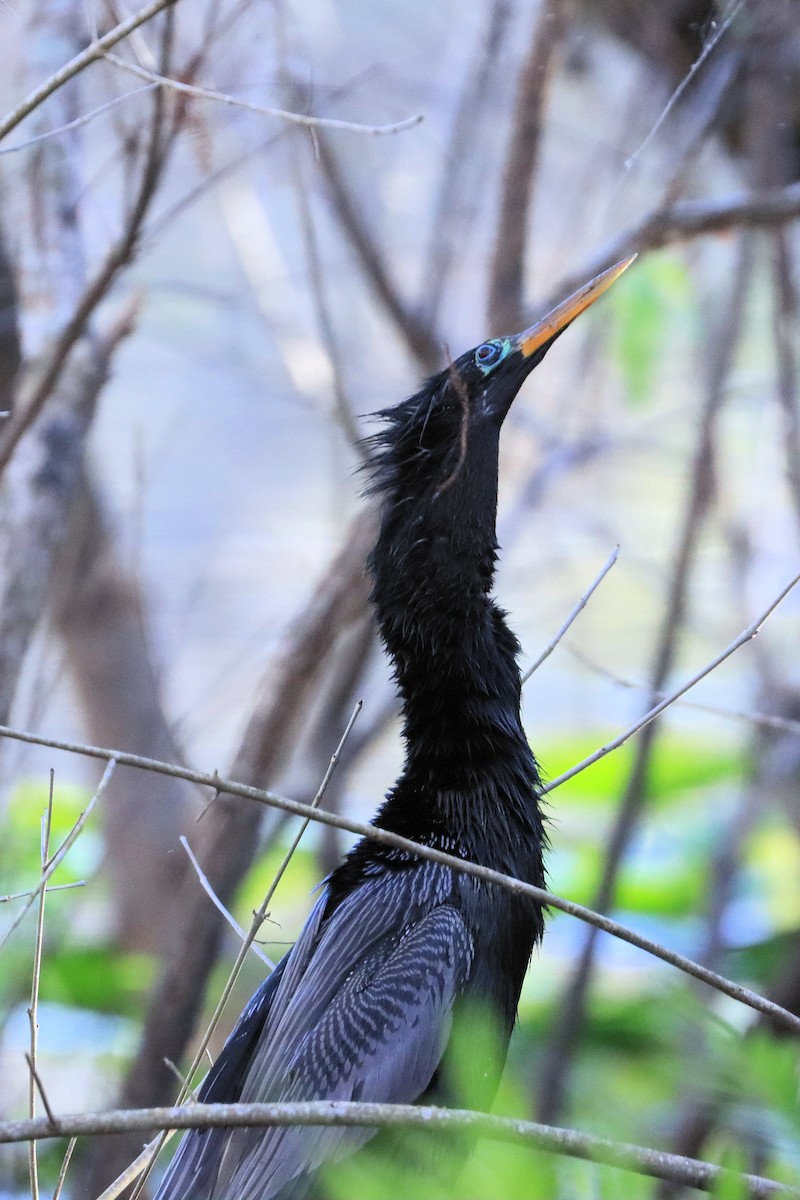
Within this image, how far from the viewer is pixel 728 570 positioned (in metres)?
4.74

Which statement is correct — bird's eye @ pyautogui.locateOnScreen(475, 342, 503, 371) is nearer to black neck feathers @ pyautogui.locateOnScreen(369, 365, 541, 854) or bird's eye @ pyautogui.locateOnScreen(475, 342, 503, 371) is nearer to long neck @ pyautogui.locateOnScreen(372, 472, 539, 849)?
black neck feathers @ pyautogui.locateOnScreen(369, 365, 541, 854)

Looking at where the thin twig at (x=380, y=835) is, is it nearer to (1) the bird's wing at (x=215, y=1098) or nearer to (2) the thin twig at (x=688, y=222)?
(1) the bird's wing at (x=215, y=1098)

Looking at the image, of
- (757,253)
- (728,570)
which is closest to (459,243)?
(757,253)

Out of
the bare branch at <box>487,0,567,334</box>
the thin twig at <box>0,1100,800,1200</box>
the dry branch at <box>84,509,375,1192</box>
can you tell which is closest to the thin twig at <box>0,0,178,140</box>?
the thin twig at <box>0,1100,800,1200</box>

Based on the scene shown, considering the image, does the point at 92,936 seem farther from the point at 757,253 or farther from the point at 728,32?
the point at 728,32

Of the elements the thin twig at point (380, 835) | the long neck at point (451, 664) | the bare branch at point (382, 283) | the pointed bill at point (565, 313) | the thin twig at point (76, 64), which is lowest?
the thin twig at point (380, 835)

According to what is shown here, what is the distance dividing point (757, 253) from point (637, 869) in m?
2.86

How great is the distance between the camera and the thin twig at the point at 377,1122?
2.73ft

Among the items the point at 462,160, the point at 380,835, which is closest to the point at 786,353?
the point at 462,160

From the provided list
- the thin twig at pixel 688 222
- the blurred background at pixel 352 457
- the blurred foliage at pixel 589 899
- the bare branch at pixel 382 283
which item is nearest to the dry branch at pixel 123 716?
the blurred background at pixel 352 457

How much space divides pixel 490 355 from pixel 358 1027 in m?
1.12

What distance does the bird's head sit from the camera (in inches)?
84.1

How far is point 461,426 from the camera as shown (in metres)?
2.14

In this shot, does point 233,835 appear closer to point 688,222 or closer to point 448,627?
point 448,627
